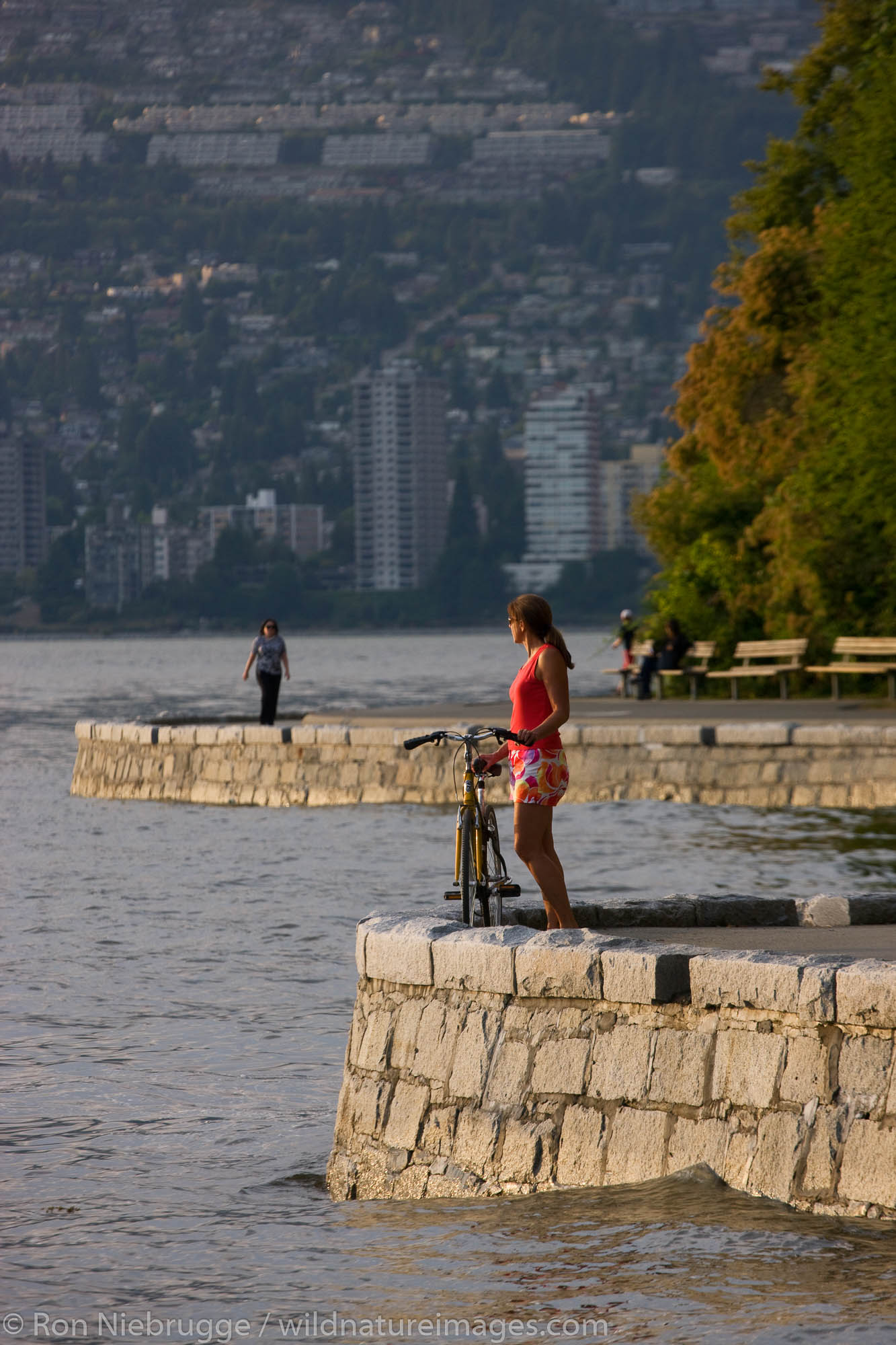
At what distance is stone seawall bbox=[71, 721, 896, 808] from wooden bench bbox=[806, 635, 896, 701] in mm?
5157

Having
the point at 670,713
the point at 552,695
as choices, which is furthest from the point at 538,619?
the point at 670,713

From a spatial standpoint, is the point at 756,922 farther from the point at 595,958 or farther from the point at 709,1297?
the point at 709,1297

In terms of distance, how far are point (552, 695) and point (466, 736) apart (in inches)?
29.1

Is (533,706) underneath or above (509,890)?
above

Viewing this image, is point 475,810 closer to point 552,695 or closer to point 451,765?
point 552,695

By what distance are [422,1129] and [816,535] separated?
87.6 feet

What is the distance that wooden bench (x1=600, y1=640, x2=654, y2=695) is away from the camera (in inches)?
1464

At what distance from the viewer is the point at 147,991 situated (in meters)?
14.1

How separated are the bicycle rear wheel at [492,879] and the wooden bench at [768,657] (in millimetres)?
23388

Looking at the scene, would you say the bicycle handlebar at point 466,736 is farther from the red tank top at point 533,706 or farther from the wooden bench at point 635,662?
the wooden bench at point 635,662

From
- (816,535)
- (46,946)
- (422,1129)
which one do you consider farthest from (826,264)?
(422,1129)

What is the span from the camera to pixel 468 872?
32.0 ft

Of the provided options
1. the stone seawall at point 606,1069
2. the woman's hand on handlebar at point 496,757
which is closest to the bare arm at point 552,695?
the woman's hand on handlebar at point 496,757

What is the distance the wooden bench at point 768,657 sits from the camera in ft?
109
